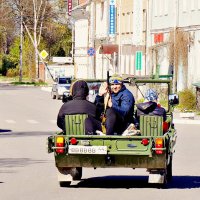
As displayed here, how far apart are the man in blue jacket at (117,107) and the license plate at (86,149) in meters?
Answer: 0.61

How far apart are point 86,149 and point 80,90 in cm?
123

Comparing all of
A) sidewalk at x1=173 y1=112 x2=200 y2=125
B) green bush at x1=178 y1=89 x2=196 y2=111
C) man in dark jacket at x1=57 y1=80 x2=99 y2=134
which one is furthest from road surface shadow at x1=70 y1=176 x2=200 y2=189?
green bush at x1=178 y1=89 x2=196 y2=111

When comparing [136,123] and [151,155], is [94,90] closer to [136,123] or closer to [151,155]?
[136,123]

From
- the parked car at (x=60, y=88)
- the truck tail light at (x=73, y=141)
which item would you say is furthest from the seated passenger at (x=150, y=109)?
the parked car at (x=60, y=88)

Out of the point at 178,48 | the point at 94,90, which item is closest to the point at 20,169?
the point at 94,90

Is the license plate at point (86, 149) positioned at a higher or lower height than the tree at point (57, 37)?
higher

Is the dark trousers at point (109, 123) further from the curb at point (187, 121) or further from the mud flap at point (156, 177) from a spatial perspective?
the curb at point (187, 121)

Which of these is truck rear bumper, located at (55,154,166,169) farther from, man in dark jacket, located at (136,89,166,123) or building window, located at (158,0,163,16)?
building window, located at (158,0,163,16)

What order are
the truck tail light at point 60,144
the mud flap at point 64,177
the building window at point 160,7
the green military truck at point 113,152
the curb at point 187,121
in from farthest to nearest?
the building window at point 160,7 → the curb at point 187,121 → the mud flap at point 64,177 → the truck tail light at point 60,144 → the green military truck at point 113,152

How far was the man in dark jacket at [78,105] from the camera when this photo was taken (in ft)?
57.5

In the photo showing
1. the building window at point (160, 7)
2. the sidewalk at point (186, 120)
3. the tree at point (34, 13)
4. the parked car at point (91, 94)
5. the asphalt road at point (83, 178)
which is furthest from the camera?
the tree at point (34, 13)

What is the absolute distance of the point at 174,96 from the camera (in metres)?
18.9

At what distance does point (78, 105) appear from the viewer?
17.5 meters

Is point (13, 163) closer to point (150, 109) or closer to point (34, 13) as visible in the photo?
point (150, 109)
